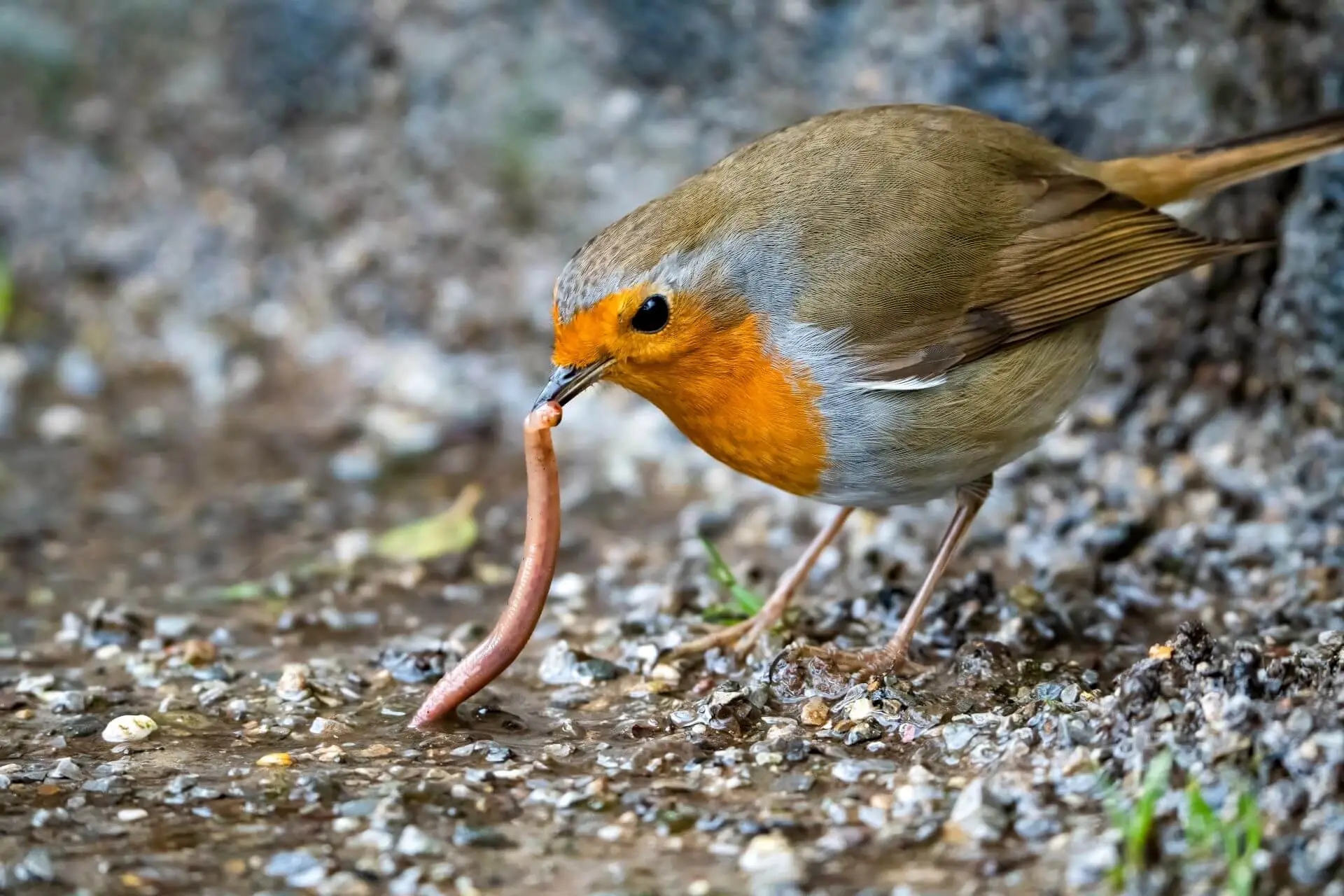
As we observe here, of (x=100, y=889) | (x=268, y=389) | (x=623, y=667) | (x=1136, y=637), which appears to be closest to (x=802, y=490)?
(x=623, y=667)

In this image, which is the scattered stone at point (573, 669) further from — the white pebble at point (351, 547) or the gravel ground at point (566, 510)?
the white pebble at point (351, 547)

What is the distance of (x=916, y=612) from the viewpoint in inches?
151

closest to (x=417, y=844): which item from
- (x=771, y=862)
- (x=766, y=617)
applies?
(x=771, y=862)

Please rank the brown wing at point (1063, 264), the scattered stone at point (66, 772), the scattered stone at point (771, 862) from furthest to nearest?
the brown wing at point (1063, 264), the scattered stone at point (66, 772), the scattered stone at point (771, 862)

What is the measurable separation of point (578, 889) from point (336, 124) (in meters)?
4.44

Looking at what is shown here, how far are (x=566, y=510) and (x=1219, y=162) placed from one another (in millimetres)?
2337

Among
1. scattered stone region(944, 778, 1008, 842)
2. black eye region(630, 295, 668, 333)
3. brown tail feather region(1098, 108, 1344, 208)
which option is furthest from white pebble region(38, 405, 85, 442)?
scattered stone region(944, 778, 1008, 842)

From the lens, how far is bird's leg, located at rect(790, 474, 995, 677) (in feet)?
11.9

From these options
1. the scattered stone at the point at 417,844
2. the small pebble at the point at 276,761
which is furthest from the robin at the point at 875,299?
the scattered stone at the point at 417,844

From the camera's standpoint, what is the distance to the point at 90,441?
18.9ft

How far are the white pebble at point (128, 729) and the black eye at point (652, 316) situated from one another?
144cm

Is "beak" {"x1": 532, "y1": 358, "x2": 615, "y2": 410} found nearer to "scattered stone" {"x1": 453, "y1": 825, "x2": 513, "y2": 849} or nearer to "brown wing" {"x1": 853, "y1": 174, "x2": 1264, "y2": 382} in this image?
"brown wing" {"x1": 853, "y1": 174, "x2": 1264, "y2": 382}

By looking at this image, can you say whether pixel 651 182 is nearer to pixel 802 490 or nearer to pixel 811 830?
pixel 802 490

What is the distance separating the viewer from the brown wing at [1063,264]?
3803 millimetres
